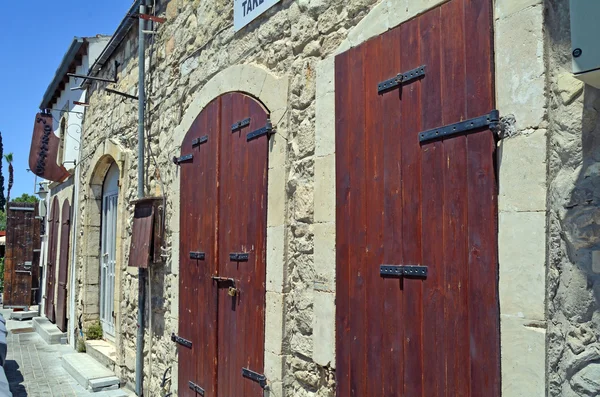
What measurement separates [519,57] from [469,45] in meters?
0.25

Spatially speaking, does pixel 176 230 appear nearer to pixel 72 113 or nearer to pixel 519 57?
pixel 519 57

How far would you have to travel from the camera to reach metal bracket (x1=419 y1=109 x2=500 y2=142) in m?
2.14

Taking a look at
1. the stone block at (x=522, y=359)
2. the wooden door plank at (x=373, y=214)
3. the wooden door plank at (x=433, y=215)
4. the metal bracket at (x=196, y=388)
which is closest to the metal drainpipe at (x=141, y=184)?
the metal bracket at (x=196, y=388)

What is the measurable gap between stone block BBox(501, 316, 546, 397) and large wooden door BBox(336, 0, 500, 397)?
0.04 meters

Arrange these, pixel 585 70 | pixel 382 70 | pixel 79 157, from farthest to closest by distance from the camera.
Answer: pixel 79 157
pixel 382 70
pixel 585 70

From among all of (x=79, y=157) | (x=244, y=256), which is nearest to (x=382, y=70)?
(x=244, y=256)

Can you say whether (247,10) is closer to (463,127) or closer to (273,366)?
(463,127)

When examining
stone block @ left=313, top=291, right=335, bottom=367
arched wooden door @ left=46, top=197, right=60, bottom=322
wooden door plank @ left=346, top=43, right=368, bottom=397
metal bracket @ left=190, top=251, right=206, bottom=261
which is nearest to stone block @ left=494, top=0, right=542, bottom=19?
wooden door plank @ left=346, top=43, right=368, bottom=397

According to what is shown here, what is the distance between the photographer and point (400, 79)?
2611 millimetres

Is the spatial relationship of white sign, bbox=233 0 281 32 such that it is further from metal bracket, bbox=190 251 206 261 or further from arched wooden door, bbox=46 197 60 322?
arched wooden door, bbox=46 197 60 322

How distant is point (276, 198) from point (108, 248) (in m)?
5.40

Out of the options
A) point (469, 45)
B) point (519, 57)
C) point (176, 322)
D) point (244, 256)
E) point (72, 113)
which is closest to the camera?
point (519, 57)

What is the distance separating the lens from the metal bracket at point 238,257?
150 inches

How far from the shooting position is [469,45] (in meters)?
2.27
